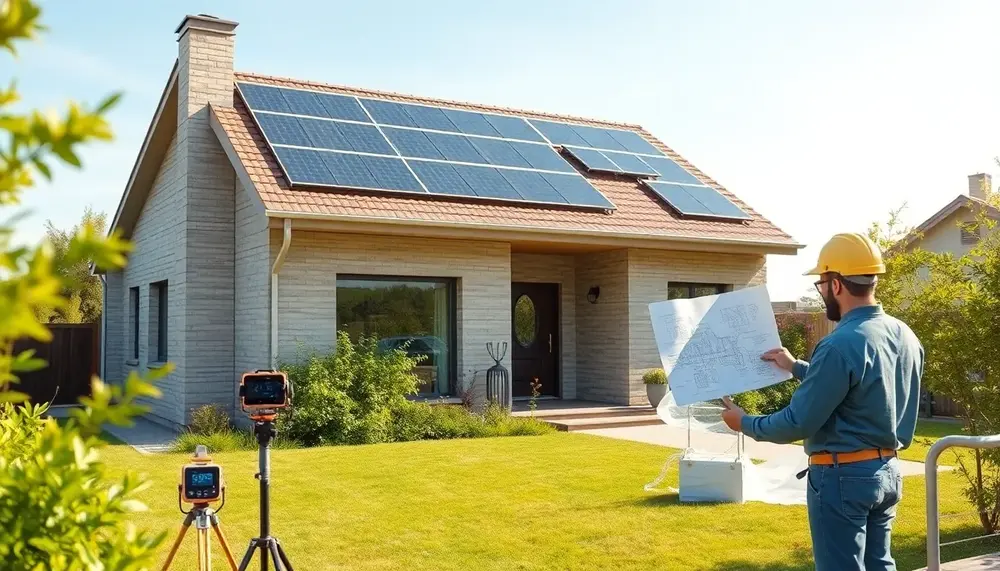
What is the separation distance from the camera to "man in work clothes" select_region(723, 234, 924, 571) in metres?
3.79

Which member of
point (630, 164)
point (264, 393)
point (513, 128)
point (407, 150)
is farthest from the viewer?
point (630, 164)

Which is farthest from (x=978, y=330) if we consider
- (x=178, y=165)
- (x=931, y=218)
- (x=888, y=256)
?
(x=931, y=218)

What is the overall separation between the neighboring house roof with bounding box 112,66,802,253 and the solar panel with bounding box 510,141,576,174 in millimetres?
Result: 792

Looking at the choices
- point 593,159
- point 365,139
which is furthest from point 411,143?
point 593,159

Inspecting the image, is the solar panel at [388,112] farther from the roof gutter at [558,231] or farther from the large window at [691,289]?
the large window at [691,289]

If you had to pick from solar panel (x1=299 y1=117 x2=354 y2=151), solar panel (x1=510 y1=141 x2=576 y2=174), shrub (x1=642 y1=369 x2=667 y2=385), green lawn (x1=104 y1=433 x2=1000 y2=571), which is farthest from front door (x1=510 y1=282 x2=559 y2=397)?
green lawn (x1=104 y1=433 x2=1000 y2=571)

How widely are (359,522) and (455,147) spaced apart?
31.9 ft

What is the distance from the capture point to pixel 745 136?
50.1 ft

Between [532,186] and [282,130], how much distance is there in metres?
4.53

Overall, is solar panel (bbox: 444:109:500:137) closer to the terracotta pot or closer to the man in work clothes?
the terracotta pot

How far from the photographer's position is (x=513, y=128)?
1820 centimetres

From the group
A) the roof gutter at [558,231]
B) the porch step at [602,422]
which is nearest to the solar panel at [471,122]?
the roof gutter at [558,231]

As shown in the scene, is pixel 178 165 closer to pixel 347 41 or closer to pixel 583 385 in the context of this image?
pixel 347 41

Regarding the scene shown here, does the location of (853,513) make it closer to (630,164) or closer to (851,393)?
(851,393)
